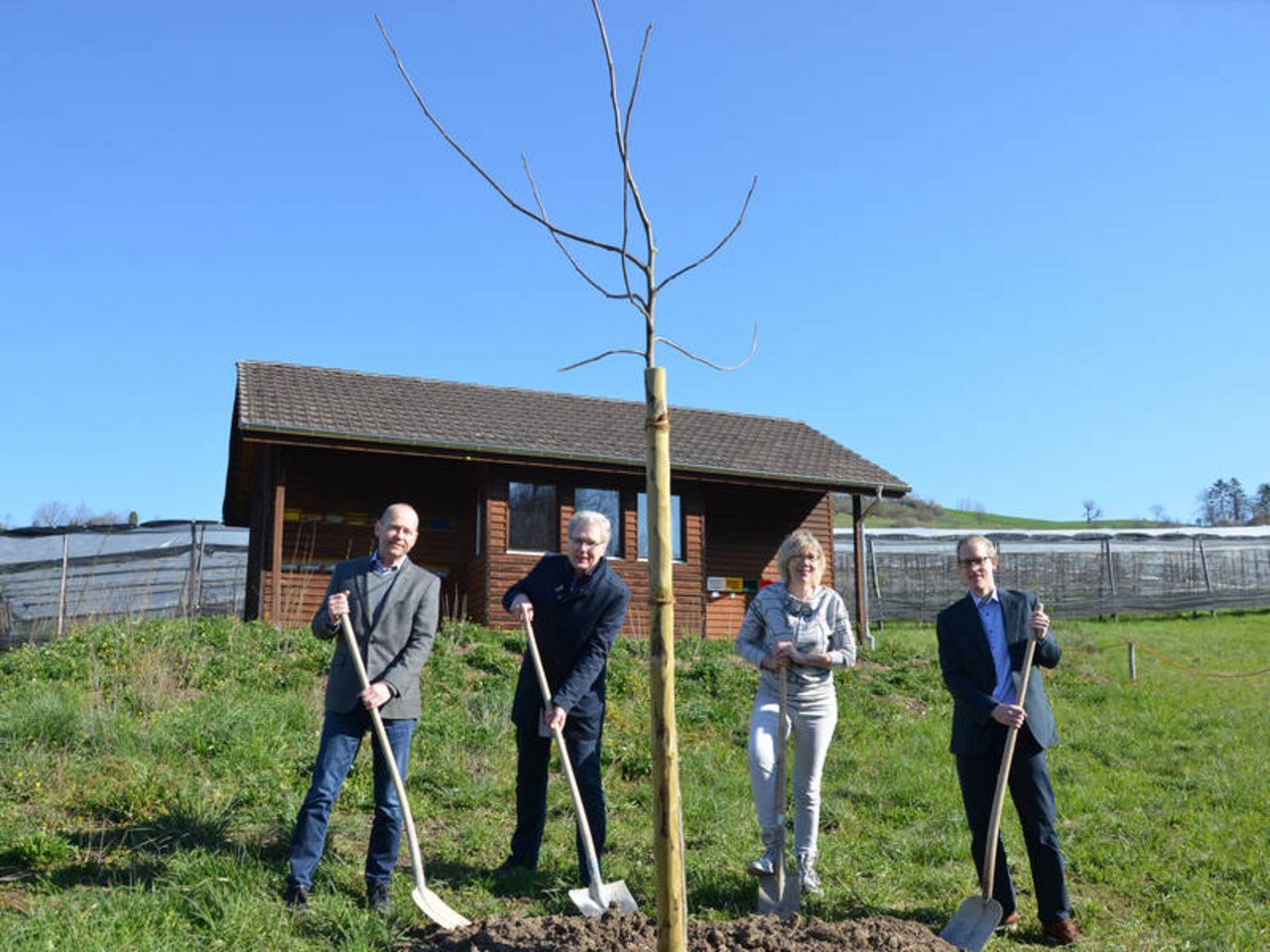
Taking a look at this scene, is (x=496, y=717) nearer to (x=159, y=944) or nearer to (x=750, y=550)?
(x=159, y=944)

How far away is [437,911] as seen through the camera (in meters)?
4.43

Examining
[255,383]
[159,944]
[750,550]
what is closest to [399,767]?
[159,944]

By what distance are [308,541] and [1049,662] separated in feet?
39.7

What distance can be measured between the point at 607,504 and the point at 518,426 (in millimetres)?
1842

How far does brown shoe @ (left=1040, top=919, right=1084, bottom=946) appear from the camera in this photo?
4.85m

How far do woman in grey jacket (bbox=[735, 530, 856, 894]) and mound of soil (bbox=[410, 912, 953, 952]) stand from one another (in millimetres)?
682

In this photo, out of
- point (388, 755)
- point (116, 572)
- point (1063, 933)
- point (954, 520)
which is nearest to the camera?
point (388, 755)

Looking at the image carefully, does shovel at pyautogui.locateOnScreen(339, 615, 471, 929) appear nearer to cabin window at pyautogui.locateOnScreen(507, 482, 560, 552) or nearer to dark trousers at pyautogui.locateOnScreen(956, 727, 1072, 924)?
dark trousers at pyautogui.locateOnScreen(956, 727, 1072, 924)

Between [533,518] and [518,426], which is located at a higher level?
[518,426]

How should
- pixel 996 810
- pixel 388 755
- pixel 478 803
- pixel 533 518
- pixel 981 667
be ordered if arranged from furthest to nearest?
pixel 533 518 < pixel 478 803 < pixel 981 667 < pixel 996 810 < pixel 388 755

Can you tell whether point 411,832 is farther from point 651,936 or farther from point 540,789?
point 651,936

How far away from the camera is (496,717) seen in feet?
28.9

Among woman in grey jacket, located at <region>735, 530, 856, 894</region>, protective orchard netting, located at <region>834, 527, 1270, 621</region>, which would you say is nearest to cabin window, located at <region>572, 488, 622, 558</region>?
protective orchard netting, located at <region>834, 527, 1270, 621</region>

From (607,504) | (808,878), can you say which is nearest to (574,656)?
(808,878)
